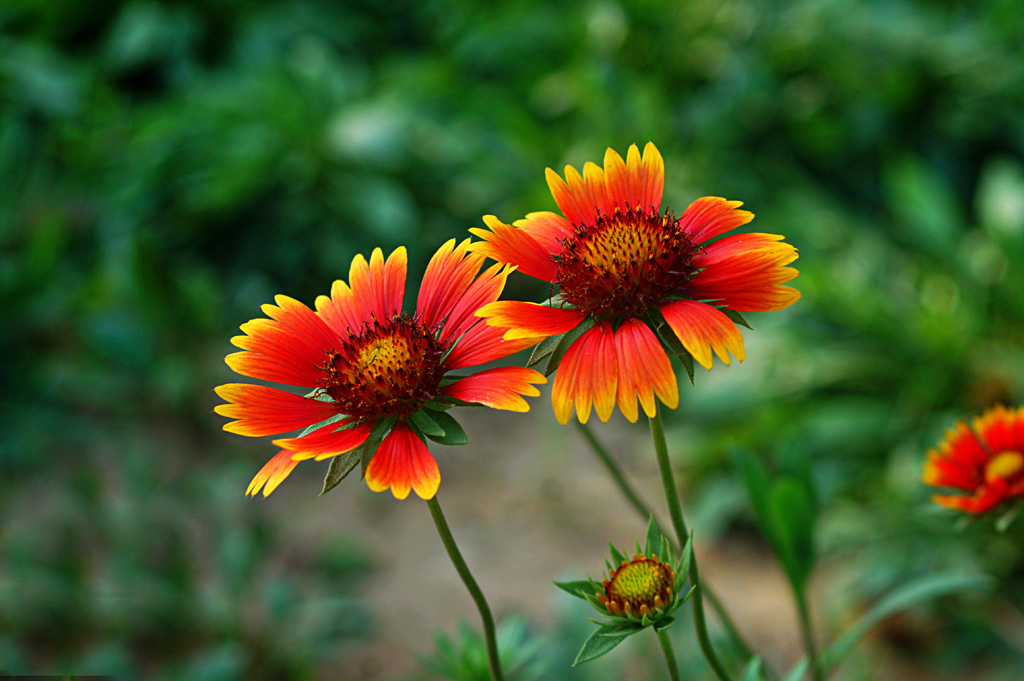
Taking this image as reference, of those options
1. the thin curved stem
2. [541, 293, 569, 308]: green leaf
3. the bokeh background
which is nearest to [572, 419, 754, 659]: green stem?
the thin curved stem

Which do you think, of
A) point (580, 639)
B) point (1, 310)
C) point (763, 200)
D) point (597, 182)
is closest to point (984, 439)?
point (597, 182)

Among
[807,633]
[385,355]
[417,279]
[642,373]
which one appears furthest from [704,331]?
[417,279]

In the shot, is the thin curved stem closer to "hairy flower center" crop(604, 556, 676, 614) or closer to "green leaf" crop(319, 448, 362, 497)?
"hairy flower center" crop(604, 556, 676, 614)

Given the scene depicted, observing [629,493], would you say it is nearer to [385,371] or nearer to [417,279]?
[385,371]

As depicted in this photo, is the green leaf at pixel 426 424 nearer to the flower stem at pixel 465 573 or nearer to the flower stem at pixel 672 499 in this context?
the flower stem at pixel 465 573

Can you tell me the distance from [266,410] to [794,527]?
2.00 feet

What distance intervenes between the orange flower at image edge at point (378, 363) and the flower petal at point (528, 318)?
1cm

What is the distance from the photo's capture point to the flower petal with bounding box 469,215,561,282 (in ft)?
2.08

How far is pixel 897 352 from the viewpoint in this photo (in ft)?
7.48

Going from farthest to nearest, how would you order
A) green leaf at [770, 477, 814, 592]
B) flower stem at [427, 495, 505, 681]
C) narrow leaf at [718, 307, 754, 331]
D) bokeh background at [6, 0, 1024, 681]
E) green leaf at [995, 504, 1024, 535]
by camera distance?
bokeh background at [6, 0, 1024, 681] < green leaf at [770, 477, 814, 592] < green leaf at [995, 504, 1024, 535] < narrow leaf at [718, 307, 754, 331] < flower stem at [427, 495, 505, 681]

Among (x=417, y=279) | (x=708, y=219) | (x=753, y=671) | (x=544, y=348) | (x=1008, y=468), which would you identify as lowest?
(x=753, y=671)

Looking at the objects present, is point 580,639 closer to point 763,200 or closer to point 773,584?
point 773,584

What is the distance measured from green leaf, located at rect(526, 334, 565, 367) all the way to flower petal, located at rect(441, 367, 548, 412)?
1.1 inches

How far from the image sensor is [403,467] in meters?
0.60
